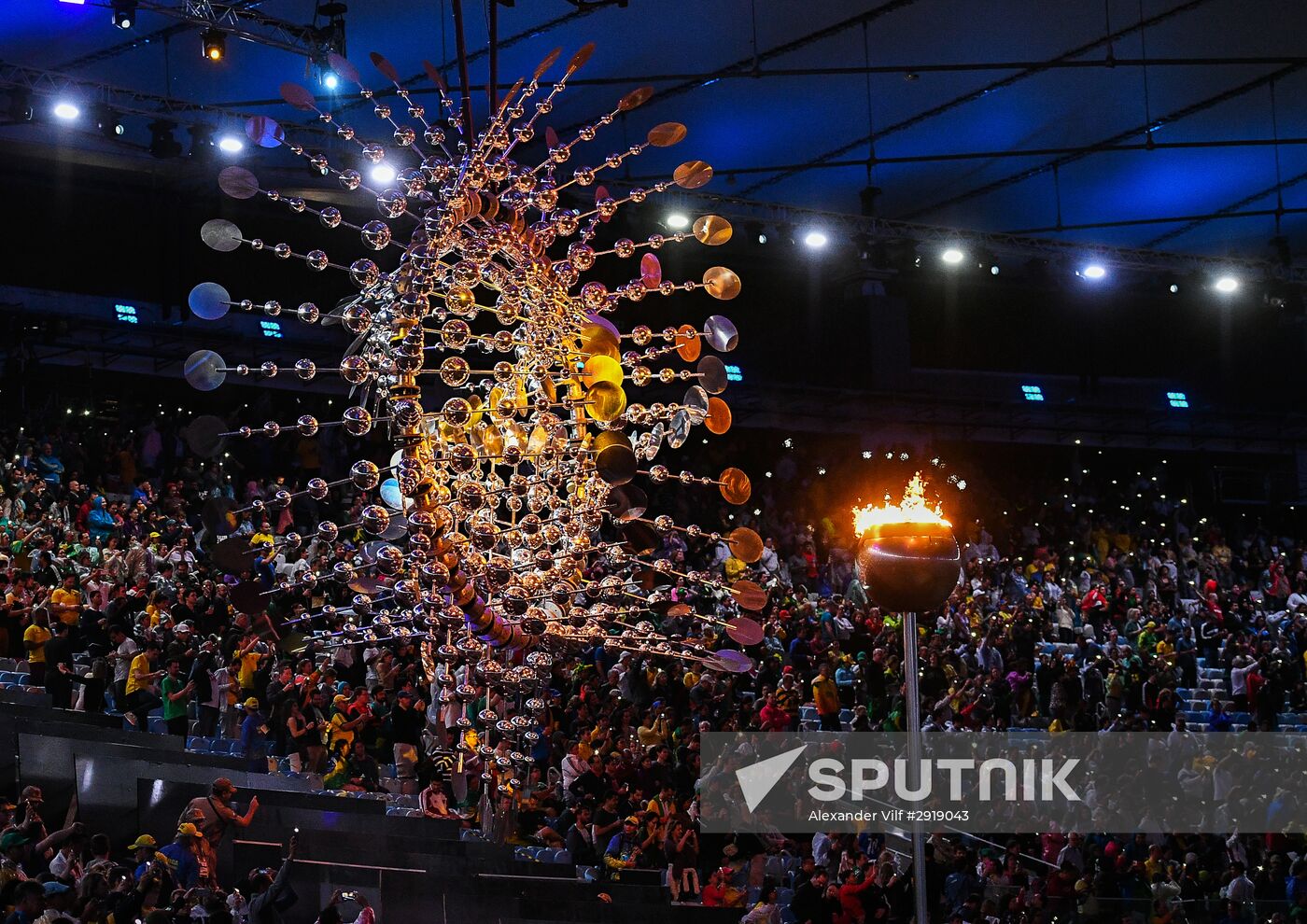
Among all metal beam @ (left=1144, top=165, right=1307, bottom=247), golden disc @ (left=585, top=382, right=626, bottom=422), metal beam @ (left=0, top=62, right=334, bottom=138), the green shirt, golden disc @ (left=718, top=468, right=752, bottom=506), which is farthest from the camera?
metal beam @ (left=1144, top=165, right=1307, bottom=247)

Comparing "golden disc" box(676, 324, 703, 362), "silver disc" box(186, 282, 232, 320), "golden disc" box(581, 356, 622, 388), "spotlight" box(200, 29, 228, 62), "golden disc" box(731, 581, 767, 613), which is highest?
"spotlight" box(200, 29, 228, 62)

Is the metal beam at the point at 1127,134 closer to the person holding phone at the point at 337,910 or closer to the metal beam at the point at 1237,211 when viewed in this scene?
the metal beam at the point at 1237,211

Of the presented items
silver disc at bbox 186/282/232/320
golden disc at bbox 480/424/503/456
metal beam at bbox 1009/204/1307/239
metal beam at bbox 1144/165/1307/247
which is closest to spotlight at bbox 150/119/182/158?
metal beam at bbox 1009/204/1307/239

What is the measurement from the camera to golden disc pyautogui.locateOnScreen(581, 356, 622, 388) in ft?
16.4

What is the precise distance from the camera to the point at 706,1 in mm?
13633

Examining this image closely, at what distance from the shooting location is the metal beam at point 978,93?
14084mm

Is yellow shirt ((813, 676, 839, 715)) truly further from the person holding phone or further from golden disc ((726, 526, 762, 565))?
golden disc ((726, 526, 762, 565))

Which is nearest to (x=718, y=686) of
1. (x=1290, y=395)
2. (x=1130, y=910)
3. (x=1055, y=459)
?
(x=1130, y=910)

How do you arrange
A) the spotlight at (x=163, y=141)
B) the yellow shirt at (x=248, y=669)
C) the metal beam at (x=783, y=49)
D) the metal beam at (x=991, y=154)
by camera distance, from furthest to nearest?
the metal beam at (x=991, y=154), the spotlight at (x=163, y=141), the metal beam at (x=783, y=49), the yellow shirt at (x=248, y=669)

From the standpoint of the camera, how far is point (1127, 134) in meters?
16.7

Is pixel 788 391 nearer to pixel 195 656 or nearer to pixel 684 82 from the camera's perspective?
pixel 684 82

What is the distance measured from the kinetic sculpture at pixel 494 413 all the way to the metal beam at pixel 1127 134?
39.3 feet

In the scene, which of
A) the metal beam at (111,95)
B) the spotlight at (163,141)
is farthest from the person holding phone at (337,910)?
the spotlight at (163,141)

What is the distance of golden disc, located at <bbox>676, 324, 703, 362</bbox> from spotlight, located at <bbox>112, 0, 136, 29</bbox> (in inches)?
353
